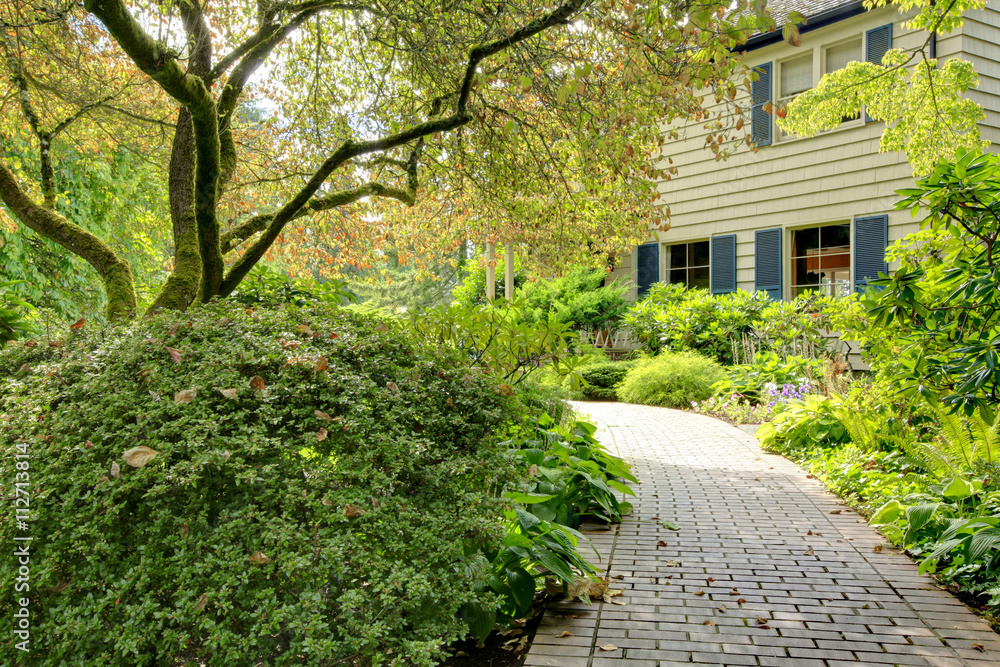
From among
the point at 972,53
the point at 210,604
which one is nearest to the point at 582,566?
the point at 210,604

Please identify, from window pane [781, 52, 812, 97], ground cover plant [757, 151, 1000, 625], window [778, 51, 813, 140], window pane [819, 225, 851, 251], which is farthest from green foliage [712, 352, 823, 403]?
window pane [781, 52, 812, 97]

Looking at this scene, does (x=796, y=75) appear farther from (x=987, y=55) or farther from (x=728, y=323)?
(x=728, y=323)

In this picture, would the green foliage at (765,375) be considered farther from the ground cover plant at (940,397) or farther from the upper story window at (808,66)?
the upper story window at (808,66)

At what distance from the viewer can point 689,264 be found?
13.5 metres

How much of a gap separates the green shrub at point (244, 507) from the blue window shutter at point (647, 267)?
1181cm

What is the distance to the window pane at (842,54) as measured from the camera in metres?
10.8

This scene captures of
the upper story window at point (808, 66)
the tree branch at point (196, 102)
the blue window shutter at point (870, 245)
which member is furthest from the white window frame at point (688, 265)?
the tree branch at point (196, 102)

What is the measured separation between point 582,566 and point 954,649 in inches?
60.4

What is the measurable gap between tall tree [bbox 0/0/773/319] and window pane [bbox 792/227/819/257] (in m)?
5.50

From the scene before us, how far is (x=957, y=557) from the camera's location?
10.4ft

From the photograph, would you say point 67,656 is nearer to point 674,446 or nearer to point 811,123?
point 674,446

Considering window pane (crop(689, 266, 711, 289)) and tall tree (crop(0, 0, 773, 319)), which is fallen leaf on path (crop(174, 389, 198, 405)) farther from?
window pane (crop(689, 266, 711, 289))

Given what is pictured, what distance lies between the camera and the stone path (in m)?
2.59

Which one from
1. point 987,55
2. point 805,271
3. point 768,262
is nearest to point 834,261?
point 805,271
